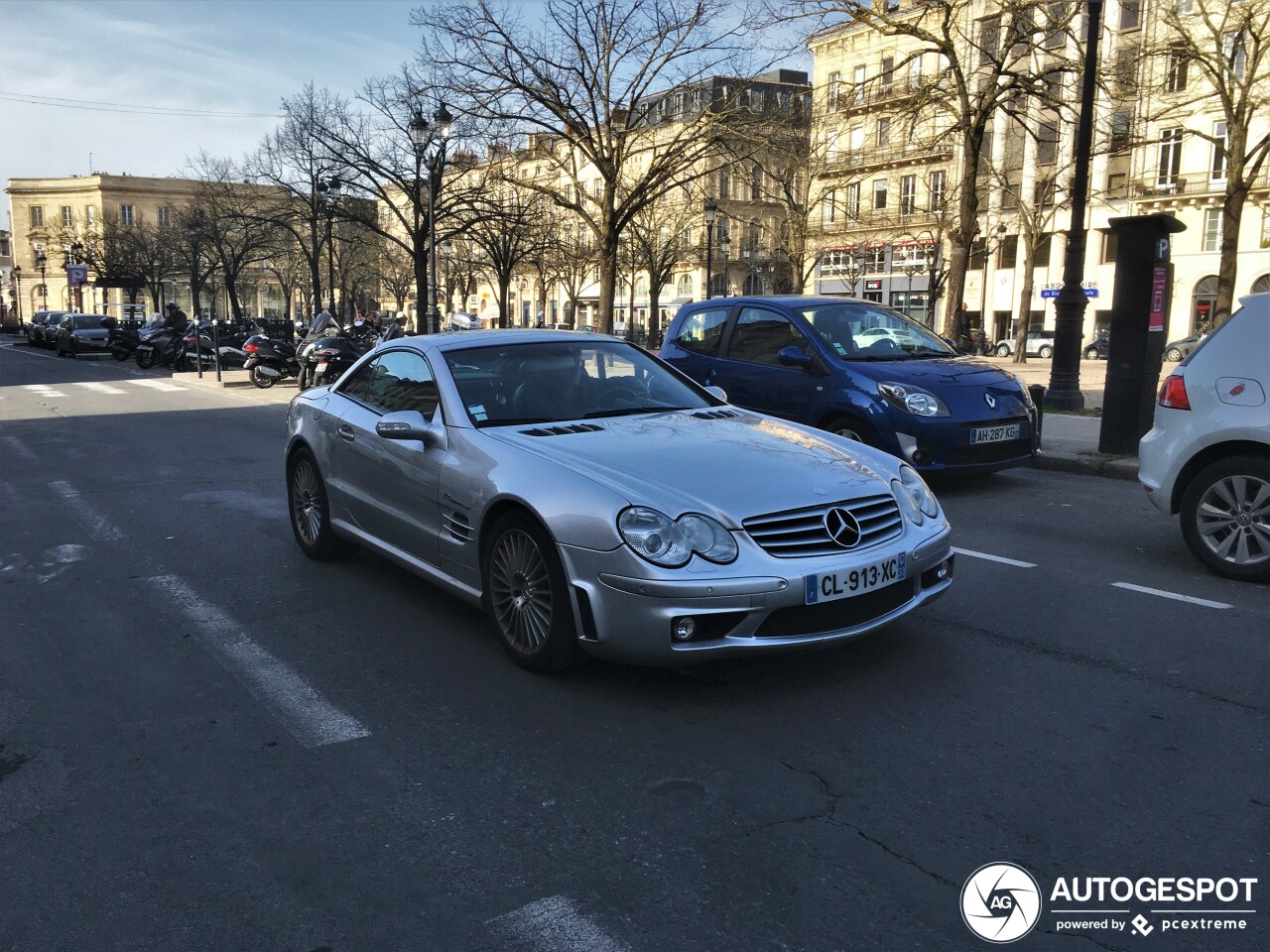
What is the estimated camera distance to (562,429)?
16.5 ft

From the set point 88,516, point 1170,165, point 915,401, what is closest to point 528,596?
point 915,401

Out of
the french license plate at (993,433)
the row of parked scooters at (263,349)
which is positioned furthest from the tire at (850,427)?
the row of parked scooters at (263,349)

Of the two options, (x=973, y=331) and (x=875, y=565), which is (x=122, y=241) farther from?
(x=875, y=565)

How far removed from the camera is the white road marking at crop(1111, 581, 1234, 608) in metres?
5.66

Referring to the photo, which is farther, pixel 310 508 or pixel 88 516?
pixel 88 516

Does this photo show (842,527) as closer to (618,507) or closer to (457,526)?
(618,507)

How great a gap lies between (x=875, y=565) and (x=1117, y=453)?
7372mm

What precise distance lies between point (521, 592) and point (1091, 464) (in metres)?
7.36

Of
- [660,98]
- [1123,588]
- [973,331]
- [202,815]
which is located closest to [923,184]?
[973,331]

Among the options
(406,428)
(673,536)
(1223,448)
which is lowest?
(673,536)

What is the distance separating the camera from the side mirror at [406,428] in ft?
17.2

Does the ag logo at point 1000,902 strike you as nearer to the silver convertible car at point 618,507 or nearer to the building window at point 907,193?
the silver convertible car at point 618,507

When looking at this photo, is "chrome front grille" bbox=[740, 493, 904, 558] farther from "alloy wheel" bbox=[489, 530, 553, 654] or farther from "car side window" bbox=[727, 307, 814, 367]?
"car side window" bbox=[727, 307, 814, 367]

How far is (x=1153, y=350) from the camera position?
1041cm
